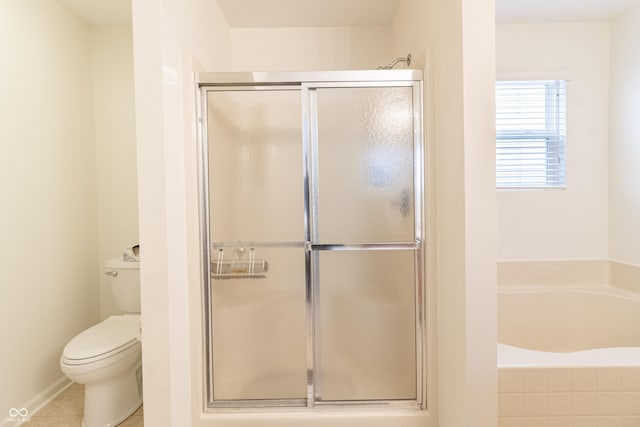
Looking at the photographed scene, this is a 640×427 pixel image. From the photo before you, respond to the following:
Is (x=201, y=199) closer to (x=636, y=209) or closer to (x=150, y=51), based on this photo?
(x=150, y=51)

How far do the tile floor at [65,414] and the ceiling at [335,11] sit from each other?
2506 millimetres

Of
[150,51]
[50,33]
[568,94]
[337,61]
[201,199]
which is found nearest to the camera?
[150,51]

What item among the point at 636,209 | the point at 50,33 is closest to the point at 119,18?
the point at 50,33

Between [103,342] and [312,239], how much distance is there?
1.27 metres

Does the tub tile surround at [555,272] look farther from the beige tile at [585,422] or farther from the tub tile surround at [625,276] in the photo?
the beige tile at [585,422]

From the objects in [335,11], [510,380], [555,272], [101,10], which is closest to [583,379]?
[510,380]

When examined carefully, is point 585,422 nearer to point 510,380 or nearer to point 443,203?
point 510,380

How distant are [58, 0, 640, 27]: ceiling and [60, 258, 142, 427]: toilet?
2.07 metres

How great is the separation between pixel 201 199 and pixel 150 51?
65cm

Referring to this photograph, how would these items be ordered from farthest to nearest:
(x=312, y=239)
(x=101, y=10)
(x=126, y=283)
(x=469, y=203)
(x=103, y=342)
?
(x=101, y=10) < (x=126, y=283) < (x=103, y=342) < (x=312, y=239) < (x=469, y=203)

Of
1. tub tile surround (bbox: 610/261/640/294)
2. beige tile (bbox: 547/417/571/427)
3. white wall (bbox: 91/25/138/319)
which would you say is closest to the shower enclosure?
beige tile (bbox: 547/417/571/427)

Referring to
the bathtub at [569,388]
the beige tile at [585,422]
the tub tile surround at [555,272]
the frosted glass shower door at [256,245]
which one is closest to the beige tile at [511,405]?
the bathtub at [569,388]

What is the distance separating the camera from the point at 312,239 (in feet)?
5.43

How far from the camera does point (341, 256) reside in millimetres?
1674
